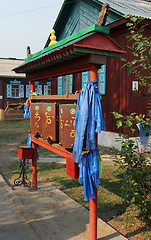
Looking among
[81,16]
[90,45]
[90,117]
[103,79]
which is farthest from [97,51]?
[81,16]

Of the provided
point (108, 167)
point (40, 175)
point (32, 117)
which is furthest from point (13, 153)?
point (32, 117)

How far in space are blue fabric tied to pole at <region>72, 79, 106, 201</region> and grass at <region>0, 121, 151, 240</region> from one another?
2.43 feet

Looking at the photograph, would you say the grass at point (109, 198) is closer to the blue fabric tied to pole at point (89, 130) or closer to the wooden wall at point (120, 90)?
the blue fabric tied to pole at point (89, 130)

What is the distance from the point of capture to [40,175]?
6996 millimetres

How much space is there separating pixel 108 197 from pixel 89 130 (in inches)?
98.6

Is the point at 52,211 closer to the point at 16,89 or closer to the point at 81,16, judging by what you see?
the point at 81,16

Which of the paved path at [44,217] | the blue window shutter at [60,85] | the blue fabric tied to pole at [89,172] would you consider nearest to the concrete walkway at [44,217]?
the paved path at [44,217]

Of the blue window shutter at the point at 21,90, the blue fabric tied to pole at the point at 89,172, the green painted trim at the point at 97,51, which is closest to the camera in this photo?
the green painted trim at the point at 97,51

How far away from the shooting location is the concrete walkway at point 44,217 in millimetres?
3861

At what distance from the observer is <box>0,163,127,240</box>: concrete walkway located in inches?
152

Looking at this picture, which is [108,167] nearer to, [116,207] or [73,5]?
[116,207]

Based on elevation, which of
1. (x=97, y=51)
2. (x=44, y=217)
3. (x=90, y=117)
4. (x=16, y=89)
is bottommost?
(x=44, y=217)

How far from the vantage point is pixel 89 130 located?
343cm

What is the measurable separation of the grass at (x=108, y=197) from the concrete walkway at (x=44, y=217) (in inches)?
9.2
